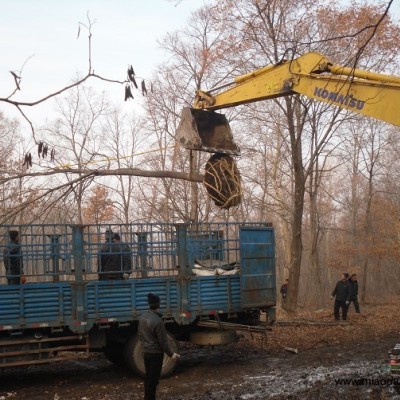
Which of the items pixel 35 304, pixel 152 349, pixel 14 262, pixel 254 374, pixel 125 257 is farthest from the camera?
pixel 125 257

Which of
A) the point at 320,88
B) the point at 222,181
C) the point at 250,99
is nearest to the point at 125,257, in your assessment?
the point at 222,181

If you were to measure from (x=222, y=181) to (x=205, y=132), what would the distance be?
42.0 inches

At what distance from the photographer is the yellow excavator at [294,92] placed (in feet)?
27.9

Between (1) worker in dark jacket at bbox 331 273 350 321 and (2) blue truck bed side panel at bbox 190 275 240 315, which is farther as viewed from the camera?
(1) worker in dark jacket at bbox 331 273 350 321

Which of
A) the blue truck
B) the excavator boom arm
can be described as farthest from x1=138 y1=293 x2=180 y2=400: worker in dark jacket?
the excavator boom arm

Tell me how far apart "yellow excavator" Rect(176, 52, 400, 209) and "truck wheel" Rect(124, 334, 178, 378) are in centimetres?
304

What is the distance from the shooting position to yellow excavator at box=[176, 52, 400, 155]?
27.9ft

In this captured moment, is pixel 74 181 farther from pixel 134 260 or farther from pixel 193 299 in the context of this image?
pixel 193 299

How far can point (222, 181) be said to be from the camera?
10.4m

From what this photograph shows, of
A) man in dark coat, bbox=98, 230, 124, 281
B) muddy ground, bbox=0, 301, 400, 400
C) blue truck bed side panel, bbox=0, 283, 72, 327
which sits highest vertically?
man in dark coat, bbox=98, 230, 124, 281

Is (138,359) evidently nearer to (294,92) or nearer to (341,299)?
(294,92)

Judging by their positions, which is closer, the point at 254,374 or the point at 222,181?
the point at 254,374

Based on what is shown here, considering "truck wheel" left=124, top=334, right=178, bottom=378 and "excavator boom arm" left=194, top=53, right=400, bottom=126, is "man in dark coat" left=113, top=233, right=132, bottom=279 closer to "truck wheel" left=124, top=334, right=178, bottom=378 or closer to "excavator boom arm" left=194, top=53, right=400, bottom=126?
"truck wheel" left=124, top=334, right=178, bottom=378

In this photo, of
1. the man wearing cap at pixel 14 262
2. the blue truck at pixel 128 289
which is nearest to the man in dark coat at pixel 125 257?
the blue truck at pixel 128 289
